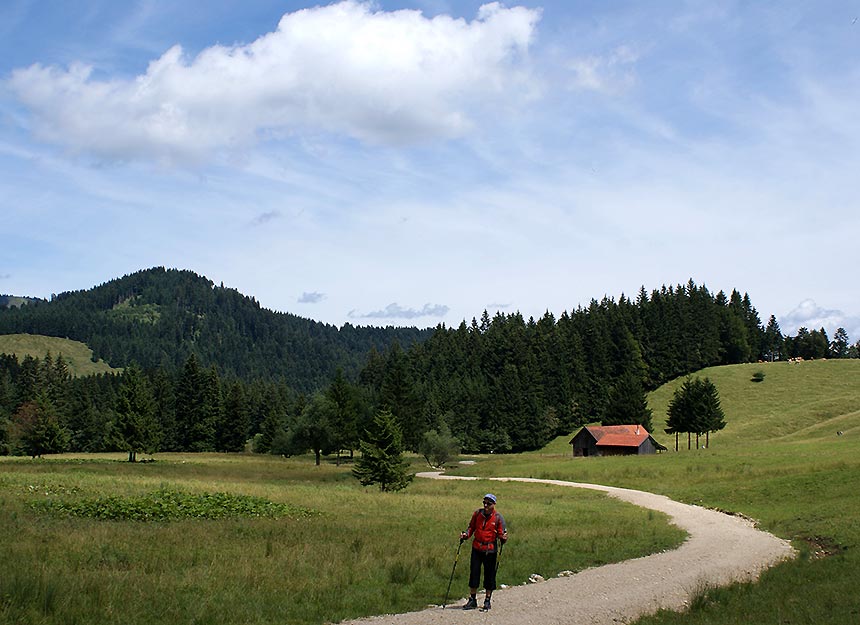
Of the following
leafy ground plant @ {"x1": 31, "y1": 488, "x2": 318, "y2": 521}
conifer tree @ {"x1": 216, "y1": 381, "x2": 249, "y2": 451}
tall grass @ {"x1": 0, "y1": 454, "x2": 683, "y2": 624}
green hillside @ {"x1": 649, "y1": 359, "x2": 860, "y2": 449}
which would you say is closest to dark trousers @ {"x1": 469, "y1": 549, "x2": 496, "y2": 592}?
tall grass @ {"x1": 0, "y1": 454, "x2": 683, "y2": 624}

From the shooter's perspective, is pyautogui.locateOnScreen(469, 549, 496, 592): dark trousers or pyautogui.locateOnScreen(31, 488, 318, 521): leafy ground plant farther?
pyautogui.locateOnScreen(31, 488, 318, 521): leafy ground plant

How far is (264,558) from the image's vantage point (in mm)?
17109

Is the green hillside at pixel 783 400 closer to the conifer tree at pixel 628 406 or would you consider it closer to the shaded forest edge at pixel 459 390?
the conifer tree at pixel 628 406

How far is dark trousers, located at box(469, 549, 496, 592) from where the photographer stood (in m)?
13.8

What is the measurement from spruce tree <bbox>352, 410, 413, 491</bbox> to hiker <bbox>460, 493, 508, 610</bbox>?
33.3m

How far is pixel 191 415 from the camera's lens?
121m

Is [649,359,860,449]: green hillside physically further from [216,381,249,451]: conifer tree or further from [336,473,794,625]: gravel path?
[216,381,249,451]: conifer tree

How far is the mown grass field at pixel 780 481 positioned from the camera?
1310 centimetres

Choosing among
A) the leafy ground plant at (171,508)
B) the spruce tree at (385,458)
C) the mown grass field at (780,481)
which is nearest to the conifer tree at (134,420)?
the mown grass field at (780,481)

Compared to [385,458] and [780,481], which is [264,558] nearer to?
[385,458]

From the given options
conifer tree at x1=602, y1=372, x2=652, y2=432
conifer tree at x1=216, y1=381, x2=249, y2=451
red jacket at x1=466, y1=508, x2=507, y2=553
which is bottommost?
conifer tree at x1=216, y1=381, x2=249, y2=451

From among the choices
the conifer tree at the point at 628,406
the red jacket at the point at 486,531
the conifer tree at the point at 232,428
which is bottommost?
the conifer tree at the point at 232,428

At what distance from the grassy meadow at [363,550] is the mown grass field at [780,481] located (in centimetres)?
12

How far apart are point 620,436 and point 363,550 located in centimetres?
7770
